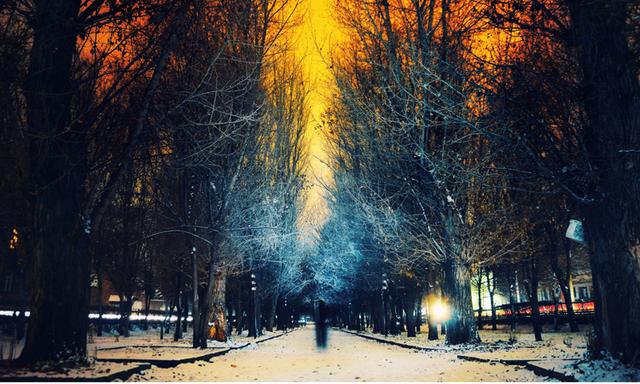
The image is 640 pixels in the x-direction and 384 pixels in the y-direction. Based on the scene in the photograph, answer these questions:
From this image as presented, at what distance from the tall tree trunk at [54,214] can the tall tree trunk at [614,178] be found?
861 centimetres

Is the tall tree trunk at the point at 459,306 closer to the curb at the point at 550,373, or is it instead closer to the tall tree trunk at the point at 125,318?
the curb at the point at 550,373

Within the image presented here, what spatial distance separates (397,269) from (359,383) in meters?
18.3

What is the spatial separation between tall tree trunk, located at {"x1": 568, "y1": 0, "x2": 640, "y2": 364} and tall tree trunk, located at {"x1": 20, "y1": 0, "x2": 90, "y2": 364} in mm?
8605

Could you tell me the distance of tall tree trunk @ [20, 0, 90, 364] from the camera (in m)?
9.37

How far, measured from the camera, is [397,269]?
27.3m

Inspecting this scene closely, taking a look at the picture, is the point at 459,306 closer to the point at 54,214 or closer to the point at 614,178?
the point at 614,178

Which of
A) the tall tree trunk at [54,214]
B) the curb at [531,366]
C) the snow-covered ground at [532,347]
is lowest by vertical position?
the snow-covered ground at [532,347]

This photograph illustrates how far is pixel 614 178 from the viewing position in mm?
8570

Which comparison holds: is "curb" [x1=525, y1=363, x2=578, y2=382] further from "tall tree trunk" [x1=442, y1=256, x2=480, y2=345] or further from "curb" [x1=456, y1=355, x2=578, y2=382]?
"tall tree trunk" [x1=442, y1=256, x2=480, y2=345]

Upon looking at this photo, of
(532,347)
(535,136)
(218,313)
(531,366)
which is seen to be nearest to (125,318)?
(218,313)

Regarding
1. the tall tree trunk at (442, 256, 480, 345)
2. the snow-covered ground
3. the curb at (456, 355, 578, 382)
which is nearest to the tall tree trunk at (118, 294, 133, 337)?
the snow-covered ground

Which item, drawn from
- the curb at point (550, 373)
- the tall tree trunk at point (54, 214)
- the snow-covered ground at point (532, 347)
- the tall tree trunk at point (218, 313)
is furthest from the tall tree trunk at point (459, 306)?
the tall tree trunk at point (54, 214)

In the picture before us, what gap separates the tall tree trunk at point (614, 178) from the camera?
8375 mm

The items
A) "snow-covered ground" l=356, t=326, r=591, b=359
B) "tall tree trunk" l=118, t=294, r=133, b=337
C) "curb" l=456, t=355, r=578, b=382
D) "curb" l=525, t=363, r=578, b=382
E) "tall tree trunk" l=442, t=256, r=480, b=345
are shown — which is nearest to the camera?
"curb" l=525, t=363, r=578, b=382
